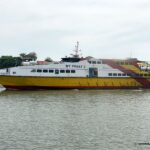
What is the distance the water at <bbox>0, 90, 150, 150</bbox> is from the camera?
20.8m

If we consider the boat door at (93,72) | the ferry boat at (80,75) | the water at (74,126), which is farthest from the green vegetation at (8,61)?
the water at (74,126)

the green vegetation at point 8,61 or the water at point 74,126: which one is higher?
the green vegetation at point 8,61

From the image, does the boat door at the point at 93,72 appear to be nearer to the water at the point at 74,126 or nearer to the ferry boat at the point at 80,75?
the ferry boat at the point at 80,75

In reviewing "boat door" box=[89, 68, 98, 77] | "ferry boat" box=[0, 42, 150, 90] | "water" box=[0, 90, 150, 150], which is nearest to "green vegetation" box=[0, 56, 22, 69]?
"ferry boat" box=[0, 42, 150, 90]

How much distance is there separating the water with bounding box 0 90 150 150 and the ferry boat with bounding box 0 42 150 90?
55.4ft

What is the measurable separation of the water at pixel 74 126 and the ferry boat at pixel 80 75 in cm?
1688

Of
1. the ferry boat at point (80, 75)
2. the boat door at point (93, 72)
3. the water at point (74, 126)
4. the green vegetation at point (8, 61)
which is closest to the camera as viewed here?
the water at point (74, 126)

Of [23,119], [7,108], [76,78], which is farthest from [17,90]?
[23,119]

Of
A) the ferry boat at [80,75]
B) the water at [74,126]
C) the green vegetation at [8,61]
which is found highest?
the green vegetation at [8,61]

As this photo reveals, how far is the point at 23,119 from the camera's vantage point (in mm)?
28484

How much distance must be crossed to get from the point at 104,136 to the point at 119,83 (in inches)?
1509

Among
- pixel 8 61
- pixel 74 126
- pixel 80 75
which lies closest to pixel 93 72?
pixel 80 75

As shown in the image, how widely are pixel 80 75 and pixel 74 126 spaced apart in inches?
1277

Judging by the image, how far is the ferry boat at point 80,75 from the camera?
55.4 meters
